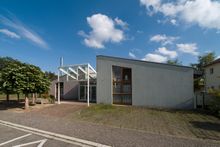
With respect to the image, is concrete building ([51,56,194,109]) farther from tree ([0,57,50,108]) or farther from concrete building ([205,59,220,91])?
concrete building ([205,59,220,91])

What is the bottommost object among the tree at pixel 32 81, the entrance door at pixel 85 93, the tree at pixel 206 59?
the entrance door at pixel 85 93

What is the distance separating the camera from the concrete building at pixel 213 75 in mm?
19378

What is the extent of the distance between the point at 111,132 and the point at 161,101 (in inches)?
363

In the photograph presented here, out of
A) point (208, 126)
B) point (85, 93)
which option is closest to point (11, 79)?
point (85, 93)

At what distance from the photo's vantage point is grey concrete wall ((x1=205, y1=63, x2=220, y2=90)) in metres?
19.3

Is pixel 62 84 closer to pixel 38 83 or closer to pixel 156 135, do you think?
pixel 38 83

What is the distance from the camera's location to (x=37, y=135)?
21.1 feet

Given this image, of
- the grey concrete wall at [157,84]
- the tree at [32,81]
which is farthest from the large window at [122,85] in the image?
the tree at [32,81]

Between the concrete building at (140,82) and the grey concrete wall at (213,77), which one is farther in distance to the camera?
the grey concrete wall at (213,77)

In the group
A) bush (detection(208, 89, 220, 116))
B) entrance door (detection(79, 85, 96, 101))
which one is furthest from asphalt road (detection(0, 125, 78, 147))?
entrance door (detection(79, 85, 96, 101))

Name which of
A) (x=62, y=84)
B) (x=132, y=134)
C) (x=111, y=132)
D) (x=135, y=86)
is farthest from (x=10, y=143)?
(x=62, y=84)

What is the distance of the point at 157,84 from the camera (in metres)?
14.8

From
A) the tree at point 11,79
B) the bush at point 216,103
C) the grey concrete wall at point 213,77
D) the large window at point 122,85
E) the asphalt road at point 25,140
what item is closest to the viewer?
the asphalt road at point 25,140

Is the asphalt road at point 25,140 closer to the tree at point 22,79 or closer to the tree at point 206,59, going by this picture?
the tree at point 22,79
